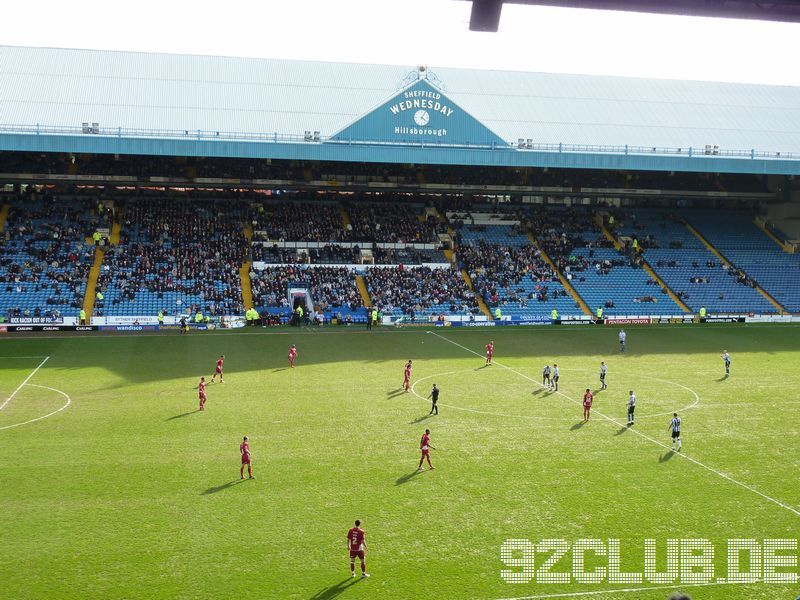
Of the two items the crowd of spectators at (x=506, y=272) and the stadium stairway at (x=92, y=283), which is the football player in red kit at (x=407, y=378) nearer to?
the crowd of spectators at (x=506, y=272)

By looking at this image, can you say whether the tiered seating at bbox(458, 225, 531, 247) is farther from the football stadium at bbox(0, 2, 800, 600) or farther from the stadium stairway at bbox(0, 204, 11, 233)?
the stadium stairway at bbox(0, 204, 11, 233)

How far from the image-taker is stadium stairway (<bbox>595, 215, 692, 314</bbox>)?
6134cm

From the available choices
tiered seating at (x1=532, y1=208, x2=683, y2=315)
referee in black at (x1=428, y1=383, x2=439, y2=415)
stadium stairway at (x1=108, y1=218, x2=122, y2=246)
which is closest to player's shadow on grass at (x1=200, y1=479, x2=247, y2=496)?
referee in black at (x1=428, y1=383, x2=439, y2=415)

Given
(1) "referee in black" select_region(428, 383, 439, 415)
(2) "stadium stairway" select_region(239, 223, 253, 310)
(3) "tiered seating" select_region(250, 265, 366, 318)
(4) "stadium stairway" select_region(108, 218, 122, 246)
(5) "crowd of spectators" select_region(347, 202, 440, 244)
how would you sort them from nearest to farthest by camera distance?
1. (1) "referee in black" select_region(428, 383, 439, 415)
2. (2) "stadium stairway" select_region(239, 223, 253, 310)
3. (3) "tiered seating" select_region(250, 265, 366, 318)
4. (4) "stadium stairway" select_region(108, 218, 122, 246)
5. (5) "crowd of spectators" select_region(347, 202, 440, 244)

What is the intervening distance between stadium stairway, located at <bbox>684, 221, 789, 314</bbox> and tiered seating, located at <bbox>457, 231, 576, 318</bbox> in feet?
58.7

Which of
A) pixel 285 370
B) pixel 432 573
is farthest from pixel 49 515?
pixel 285 370

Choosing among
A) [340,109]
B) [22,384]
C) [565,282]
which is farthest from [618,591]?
[340,109]

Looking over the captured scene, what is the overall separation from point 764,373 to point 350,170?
40083 mm

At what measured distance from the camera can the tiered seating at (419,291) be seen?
57188 mm

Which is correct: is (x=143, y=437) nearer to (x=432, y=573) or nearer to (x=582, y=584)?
(x=432, y=573)

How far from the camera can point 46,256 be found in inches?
2195

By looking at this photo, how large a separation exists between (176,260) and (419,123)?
2305cm

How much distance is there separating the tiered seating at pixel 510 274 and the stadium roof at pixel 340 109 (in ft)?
29.7

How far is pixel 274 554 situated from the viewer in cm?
1656
